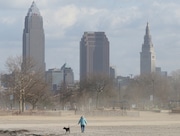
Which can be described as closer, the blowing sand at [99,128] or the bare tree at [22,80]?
the blowing sand at [99,128]

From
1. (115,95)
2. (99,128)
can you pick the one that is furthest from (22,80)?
(115,95)

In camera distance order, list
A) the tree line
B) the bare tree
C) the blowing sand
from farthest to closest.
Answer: the tree line → the bare tree → the blowing sand

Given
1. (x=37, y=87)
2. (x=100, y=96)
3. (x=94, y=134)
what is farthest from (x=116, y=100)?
(x=94, y=134)

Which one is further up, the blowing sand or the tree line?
the tree line

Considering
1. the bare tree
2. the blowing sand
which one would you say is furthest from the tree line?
the blowing sand

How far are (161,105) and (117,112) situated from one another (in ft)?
155

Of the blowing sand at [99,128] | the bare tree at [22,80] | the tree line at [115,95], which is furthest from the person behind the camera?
the tree line at [115,95]

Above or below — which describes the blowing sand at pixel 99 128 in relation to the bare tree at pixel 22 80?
below

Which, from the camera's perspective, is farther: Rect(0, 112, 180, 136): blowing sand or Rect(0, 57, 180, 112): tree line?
Rect(0, 57, 180, 112): tree line

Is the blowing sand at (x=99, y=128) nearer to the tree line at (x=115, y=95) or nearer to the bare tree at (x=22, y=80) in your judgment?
the bare tree at (x=22, y=80)

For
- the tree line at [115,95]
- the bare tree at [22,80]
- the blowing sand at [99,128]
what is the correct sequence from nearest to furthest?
the blowing sand at [99,128] → the bare tree at [22,80] → the tree line at [115,95]

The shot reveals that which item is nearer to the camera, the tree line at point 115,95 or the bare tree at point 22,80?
the bare tree at point 22,80

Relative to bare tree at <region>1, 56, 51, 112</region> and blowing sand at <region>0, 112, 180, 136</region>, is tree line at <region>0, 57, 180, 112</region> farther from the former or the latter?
blowing sand at <region>0, 112, 180, 136</region>

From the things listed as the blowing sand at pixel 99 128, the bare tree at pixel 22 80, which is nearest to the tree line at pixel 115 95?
the bare tree at pixel 22 80
